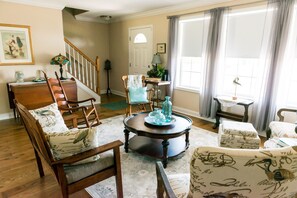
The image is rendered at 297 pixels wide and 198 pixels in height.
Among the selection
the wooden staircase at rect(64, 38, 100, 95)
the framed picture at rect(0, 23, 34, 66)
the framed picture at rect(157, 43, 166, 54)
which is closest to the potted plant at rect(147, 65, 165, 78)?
the framed picture at rect(157, 43, 166, 54)

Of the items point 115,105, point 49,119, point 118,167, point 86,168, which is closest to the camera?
point 86,168

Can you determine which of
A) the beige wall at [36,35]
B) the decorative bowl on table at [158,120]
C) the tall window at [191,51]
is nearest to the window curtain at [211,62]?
the tall window at [191,51]

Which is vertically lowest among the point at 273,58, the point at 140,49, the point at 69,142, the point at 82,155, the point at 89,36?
the point at 82,155

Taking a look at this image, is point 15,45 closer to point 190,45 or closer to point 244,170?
point 190,45

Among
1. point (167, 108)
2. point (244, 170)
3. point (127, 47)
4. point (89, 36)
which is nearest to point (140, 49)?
point (127, 47)

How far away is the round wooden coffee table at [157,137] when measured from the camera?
2342 mm

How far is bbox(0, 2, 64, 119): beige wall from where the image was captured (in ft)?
13.1

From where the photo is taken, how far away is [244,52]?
3.55 metres

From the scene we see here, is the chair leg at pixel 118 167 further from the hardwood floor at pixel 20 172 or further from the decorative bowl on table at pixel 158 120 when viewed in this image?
the decorative bowl on table at pixel 158 120

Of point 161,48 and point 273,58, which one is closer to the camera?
point 273,58

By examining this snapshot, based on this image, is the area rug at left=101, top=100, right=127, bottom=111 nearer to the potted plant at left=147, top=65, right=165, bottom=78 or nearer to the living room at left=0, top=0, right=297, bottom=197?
the living room at left=0, top=0, right=297, bottom=197

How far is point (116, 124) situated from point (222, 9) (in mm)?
2978

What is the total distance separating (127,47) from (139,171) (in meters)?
4.55

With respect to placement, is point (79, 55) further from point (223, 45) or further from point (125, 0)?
point (223, 45)
